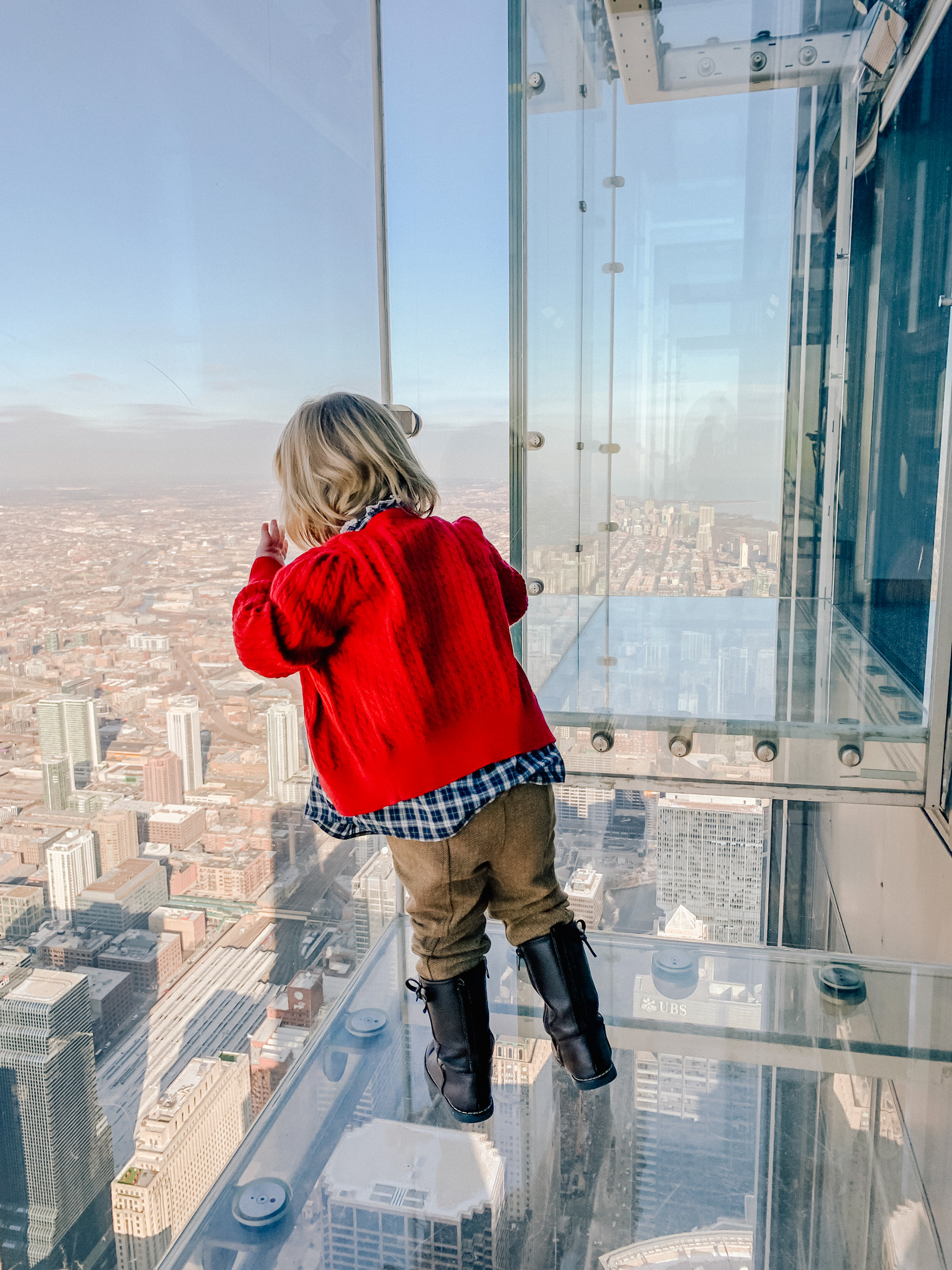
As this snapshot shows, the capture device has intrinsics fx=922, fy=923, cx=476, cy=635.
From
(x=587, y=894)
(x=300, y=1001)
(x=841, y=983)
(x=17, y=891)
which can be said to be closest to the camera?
(x=17, y=891)

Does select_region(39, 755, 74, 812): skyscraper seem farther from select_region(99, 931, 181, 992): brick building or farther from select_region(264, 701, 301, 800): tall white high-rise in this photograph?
select_region(264, 701, 301, 800): tall white high-rise

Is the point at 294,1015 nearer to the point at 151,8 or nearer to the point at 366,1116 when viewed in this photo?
the point at 366,1116

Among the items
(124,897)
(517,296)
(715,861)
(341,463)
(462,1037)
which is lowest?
(715,861)

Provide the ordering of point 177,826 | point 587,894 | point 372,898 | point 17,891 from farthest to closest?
point 587,894, point 372,898, point 177,826, point 17,891

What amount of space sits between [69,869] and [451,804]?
0.46 metres

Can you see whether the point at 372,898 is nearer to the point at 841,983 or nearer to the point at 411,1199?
the point at 411,1199

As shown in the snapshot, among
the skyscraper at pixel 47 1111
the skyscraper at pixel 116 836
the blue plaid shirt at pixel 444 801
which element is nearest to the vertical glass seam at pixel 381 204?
the blue plaid shirt at pixel 444 801

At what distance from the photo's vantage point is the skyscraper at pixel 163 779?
1202 millimetres

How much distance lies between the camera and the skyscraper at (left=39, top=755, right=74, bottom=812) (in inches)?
40.4

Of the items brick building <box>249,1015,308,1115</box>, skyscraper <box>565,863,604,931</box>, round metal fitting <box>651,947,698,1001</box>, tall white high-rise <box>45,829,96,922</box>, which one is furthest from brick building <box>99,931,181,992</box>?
skyscraper <box>565,863,604,931</box>

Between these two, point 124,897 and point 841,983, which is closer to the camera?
point 124,897

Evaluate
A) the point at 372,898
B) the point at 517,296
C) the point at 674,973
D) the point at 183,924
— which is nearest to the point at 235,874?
the point at 183,924

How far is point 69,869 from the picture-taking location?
1.07m

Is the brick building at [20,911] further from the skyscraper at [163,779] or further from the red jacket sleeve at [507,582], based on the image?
the red jacket sleeve at [507,582]
